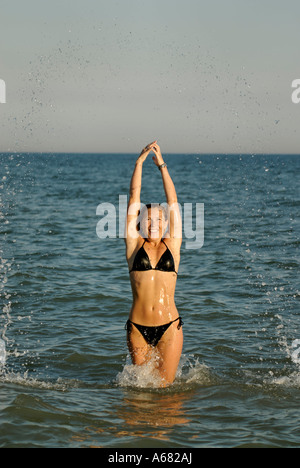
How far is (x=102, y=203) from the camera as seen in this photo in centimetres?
3556

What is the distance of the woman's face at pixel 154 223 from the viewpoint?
22.7 ft

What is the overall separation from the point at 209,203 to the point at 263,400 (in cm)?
2612

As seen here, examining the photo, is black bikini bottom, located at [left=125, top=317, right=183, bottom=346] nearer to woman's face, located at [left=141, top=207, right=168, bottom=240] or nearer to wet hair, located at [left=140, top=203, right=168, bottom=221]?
woman's face, located at [left=141, top=207, right=168, bottom=240]

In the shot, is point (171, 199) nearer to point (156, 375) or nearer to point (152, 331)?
point (152, 331)

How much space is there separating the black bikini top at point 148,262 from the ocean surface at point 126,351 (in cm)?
135

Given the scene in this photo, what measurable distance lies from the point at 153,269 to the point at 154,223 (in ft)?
1.86

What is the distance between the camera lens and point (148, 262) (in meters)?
7.00

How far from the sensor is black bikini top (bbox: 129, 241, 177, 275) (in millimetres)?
6996

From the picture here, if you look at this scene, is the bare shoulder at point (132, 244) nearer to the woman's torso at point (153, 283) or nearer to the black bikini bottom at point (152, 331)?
the woman's torso at point (153, 283)

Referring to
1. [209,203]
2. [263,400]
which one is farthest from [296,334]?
[209,203]

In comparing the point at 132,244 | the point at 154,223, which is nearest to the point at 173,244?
the point at 154,223
